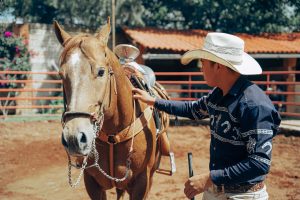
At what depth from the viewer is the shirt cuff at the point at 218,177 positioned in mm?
1928

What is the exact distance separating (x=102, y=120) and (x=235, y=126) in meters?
0.91

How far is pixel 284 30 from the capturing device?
20094mm

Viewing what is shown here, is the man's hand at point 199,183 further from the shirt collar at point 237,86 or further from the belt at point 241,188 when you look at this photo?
the shirt collar at point 237,86

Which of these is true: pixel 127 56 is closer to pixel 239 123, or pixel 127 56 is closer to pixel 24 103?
pixel 239 123

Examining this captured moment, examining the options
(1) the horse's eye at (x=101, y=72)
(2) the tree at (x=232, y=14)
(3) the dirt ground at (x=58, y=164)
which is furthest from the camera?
(2) the tree at (x=232, y=14)

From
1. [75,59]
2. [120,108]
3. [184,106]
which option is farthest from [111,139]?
[75,59]

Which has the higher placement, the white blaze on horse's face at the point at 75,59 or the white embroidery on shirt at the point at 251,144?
the white blaze on horse's face at the point at 75,59

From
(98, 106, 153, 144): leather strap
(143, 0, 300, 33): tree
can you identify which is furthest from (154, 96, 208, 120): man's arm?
(143, 0, 300, 33): tree

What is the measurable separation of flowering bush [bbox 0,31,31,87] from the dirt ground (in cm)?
358

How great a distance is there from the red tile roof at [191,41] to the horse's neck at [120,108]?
1059 centimetres

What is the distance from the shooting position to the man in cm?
184

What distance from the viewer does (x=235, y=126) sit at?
6.47 feet

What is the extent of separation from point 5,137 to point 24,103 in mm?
3920

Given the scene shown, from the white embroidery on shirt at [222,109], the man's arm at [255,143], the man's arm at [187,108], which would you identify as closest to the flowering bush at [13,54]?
the man's arm at [187,108]
